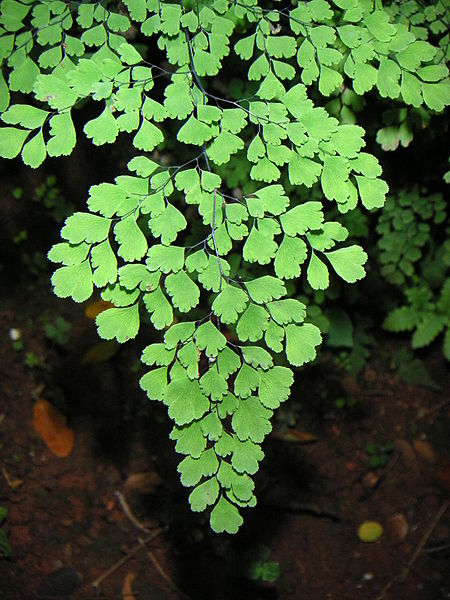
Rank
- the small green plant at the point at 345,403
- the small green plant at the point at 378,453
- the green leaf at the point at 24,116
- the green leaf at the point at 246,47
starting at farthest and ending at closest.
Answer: the small green plant at the point at 345,403
the small green plant at the point at 378,453
the green leaf at the point at 246,47
the green leaf at the point at 24,116

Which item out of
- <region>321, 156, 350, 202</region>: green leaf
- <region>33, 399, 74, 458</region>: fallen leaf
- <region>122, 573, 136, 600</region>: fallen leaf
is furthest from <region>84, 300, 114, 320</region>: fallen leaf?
<region>321, 156, 350, 202</region>: green leaf

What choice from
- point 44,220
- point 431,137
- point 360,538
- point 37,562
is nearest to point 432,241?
point 431,137

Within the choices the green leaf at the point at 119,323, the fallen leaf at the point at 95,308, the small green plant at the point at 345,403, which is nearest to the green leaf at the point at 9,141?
the green leaf at the point at 119,323

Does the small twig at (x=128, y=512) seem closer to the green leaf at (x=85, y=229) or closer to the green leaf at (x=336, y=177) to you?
the green leaf at (x=85, y=229)

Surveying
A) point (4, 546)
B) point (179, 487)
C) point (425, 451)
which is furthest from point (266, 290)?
point (425, 451)

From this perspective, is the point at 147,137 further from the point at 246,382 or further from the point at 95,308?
the point at 95,308

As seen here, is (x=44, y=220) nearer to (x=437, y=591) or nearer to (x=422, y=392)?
(x=422, y=392)
